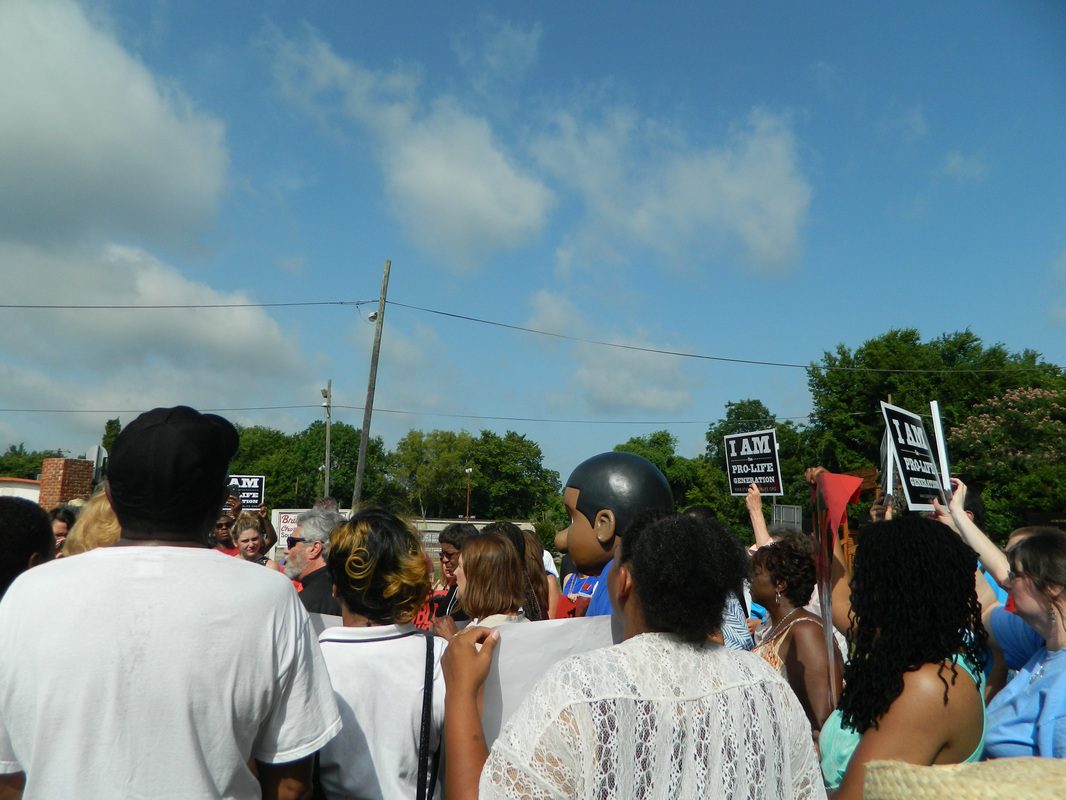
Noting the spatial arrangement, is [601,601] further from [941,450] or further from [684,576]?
[941,450]

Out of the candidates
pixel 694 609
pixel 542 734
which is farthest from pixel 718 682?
pixel 542 734

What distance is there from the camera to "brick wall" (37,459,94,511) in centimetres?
1659

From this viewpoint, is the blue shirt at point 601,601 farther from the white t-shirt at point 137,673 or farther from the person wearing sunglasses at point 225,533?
the person wearing sunglasses at point 225,533

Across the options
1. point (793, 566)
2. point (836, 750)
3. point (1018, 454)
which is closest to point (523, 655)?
point (836, 750)

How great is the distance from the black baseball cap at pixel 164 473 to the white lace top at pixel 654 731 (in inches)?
34.6

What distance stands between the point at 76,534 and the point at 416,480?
297 feet

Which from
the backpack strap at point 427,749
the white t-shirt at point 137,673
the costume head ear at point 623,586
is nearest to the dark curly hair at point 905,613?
the costume head ear at point 623,586

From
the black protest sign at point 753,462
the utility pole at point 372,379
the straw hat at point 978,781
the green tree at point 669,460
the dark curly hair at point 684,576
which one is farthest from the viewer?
the green tree at point 669,460

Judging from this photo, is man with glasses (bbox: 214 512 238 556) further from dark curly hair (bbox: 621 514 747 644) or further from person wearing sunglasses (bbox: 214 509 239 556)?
dark curly hair (bbox: 621 514 747 644)

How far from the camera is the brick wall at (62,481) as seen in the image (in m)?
16.6

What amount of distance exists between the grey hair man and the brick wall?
13.2 metres

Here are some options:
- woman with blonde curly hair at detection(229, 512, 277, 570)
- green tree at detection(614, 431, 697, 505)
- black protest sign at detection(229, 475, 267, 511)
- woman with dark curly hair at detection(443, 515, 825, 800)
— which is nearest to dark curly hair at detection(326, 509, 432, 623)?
woman with dark curly hair at detection(443, 515, 825, 800)

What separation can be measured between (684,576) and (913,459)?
287 centimetres

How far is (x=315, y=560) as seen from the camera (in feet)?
17.1
